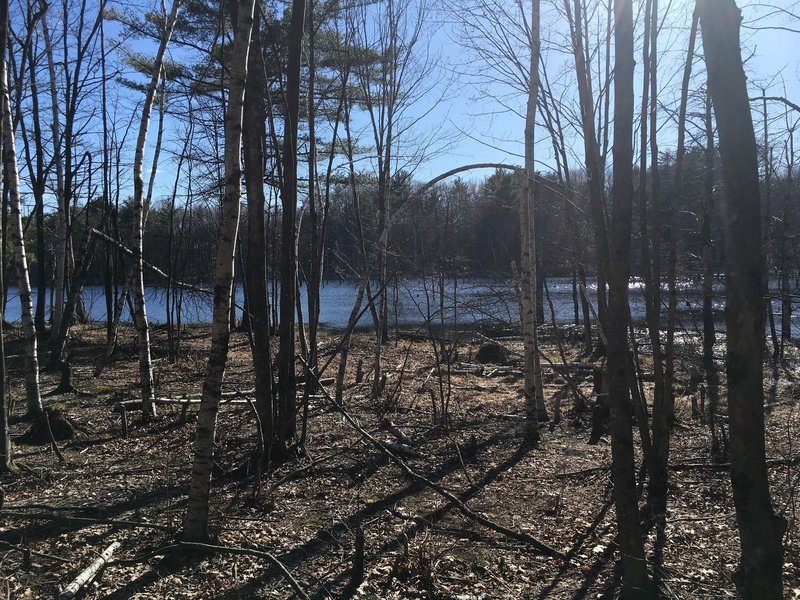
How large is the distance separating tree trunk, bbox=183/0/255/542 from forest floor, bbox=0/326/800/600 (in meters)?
0.61

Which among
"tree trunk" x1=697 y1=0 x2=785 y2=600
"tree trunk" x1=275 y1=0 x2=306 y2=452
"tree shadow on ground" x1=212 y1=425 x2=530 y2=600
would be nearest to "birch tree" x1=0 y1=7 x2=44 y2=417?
"tree trunk" x1=275 y1=0 x2=306 y2=452

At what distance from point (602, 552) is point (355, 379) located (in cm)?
799

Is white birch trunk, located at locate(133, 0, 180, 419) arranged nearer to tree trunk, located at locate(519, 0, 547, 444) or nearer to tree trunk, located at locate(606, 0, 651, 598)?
tree trunk, located at locate(519, 0, 547, 444)

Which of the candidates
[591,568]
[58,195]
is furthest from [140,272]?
[58,195]

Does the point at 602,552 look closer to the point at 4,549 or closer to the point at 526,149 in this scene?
the point at 4,549

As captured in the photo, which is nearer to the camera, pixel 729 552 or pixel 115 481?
pixel 729 552

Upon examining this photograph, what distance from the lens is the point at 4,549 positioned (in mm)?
4223

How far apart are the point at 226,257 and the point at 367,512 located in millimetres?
2522

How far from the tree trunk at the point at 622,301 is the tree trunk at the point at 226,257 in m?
2.28

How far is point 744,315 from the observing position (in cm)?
249

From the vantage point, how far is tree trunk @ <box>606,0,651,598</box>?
317 cm

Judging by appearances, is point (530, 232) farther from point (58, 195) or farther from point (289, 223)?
point (58, 195)

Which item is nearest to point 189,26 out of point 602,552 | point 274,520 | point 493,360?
Result: point 493,360

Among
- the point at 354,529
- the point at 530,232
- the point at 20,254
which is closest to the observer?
the point at 354,529
